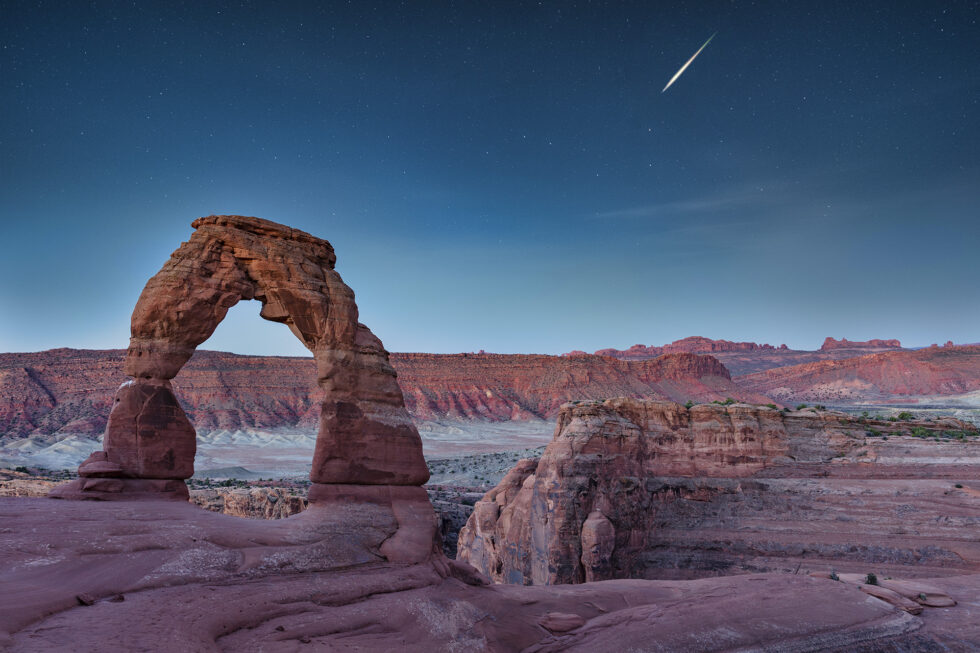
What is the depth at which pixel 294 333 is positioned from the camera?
18031 mm

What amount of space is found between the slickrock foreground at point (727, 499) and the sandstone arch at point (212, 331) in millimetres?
9536

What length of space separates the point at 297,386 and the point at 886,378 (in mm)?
175042

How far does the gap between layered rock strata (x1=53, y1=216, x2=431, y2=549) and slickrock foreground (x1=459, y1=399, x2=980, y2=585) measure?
9866 mm

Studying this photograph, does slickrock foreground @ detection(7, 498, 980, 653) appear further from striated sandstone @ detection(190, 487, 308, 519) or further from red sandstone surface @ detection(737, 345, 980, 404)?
red sandstone surface @ detection(737, 345, 980, 404)

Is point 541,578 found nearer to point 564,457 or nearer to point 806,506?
point 564,457

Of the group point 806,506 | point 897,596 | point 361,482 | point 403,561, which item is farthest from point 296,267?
point 806,506

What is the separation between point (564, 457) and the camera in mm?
25391

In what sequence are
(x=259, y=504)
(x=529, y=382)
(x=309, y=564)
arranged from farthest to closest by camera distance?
(x=529, y=382)
(x=259, y=504)
(x=309, y=564)

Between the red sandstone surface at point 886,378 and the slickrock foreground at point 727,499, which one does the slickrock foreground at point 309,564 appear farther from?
the red sandstone surface at point 886,378

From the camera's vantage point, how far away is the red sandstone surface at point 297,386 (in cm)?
10281

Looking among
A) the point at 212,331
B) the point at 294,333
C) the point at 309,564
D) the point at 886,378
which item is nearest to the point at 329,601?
the point at 309,564

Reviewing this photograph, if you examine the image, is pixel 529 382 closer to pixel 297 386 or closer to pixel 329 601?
pixel 297 386

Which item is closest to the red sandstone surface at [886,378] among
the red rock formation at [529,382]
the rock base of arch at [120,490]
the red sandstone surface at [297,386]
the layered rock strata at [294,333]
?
the red rock formation at [529,382]

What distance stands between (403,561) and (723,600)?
28.5 feet
